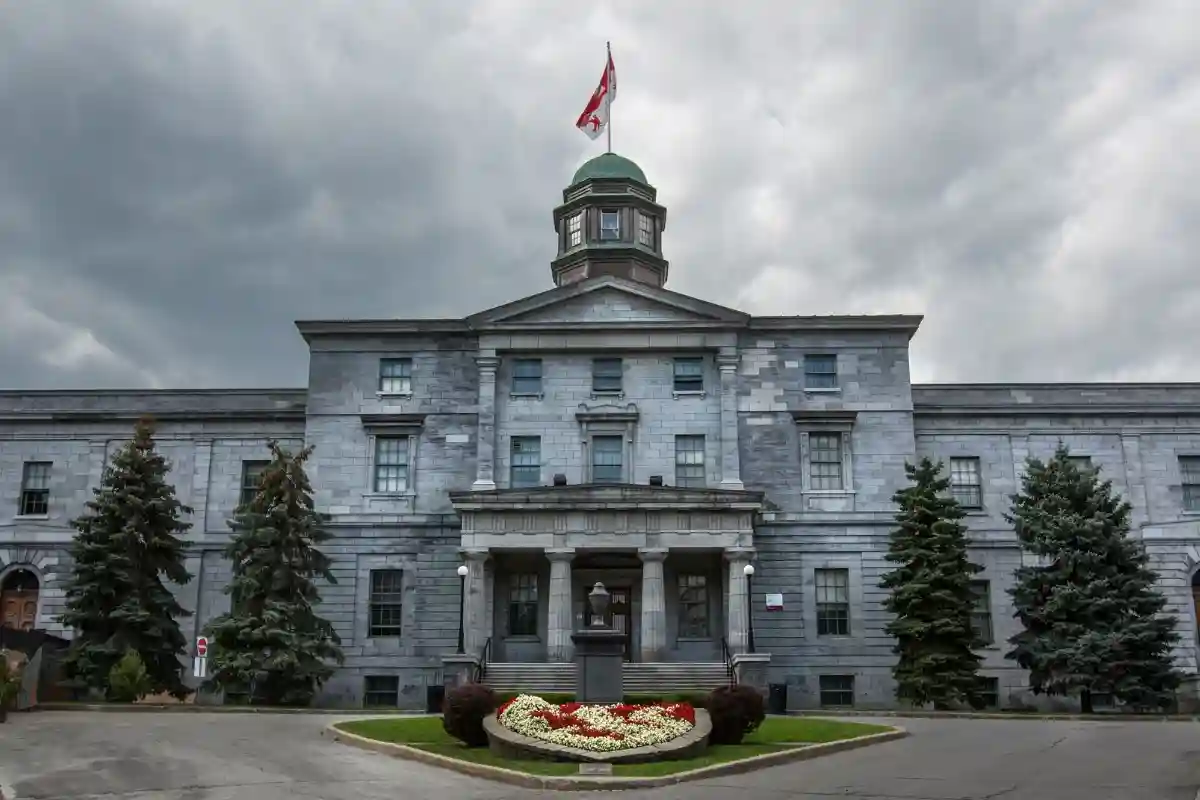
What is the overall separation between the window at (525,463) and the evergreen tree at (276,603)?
6.63 m

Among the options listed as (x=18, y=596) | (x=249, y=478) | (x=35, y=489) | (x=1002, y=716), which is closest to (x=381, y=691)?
(x=249, y=478)

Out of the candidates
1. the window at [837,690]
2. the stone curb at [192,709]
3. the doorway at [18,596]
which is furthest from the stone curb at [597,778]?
the doorway at [18,596]

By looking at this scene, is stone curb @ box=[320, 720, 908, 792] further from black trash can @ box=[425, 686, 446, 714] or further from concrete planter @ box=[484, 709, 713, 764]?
black trash can @ box=[425, 686, 446, 714]

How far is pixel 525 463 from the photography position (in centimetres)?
3959

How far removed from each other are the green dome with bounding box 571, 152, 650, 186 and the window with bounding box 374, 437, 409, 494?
12944mm

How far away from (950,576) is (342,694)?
19.3 meters

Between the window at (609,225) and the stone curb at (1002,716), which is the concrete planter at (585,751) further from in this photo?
the window at (609,225)

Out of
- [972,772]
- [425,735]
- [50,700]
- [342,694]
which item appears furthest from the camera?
[342,694]

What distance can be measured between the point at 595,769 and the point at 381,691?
2099 centimetres

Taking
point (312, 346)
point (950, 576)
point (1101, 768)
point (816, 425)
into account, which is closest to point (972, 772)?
point (1101, 768)

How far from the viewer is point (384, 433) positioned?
4041 cm

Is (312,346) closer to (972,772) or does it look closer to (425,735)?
(425,735)

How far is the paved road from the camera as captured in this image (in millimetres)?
16625

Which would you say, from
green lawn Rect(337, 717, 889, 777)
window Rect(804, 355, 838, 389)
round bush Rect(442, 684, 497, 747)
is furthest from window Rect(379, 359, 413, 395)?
round bush Rect(442, 684, 497, 747)
